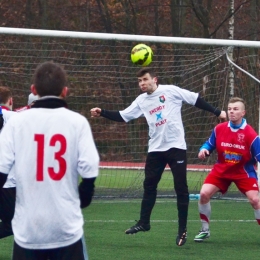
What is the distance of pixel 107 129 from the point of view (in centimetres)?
1421

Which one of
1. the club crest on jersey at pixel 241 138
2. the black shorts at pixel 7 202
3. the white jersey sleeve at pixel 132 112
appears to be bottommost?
the black shorts at pixel 7 202

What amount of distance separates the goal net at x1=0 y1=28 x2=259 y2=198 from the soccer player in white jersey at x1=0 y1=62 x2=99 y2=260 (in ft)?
26.7

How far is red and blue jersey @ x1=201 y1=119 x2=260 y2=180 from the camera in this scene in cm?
816

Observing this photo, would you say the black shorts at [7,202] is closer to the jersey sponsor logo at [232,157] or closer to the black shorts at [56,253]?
the jersey sponsor logo at [232,157]

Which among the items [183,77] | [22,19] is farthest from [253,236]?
[22,19]

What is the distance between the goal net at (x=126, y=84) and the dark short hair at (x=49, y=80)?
808 cm

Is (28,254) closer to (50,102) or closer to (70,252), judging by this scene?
(70,252)

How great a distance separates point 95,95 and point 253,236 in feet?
18.7

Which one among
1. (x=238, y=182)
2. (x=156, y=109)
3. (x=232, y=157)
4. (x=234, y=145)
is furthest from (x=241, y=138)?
(x=156, y=109)

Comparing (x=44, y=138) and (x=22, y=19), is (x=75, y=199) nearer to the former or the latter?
(x=44, y=138)

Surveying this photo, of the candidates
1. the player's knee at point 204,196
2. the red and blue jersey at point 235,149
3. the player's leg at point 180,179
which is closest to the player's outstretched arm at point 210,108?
the red and blue jersey at point 235,149

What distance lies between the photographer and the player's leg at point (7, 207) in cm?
684

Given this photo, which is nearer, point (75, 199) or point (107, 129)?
point (75, 199)

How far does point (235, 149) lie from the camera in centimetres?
821
